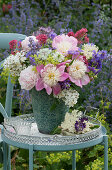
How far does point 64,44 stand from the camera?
163 cm

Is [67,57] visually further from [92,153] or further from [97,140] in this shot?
[92,153]

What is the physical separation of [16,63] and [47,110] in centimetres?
26

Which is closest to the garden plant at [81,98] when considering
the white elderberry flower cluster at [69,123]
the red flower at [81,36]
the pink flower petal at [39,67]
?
the red flower at [81,36]

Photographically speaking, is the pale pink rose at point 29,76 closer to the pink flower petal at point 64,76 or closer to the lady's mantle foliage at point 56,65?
the lady's mantle foliage at point 56,65

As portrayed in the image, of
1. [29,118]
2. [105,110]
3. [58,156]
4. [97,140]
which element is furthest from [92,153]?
[97,140]

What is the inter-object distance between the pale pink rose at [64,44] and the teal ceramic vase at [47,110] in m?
0.20

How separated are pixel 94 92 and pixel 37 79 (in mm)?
1643

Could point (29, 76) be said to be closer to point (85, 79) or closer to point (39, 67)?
point (39, 67)

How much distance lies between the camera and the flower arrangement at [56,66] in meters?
1.56

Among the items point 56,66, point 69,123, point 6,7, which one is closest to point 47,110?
point 69,123

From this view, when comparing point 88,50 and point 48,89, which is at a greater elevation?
point 88,50

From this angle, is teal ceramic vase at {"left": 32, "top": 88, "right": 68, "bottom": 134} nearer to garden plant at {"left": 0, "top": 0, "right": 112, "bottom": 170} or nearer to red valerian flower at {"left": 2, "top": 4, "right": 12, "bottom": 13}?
garden plant at {"left": 0, "top": 0, "right": 112, "bottom": 170}

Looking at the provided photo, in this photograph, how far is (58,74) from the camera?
1.54 metres

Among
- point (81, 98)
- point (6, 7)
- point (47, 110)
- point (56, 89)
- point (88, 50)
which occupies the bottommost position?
point (81, 98)
